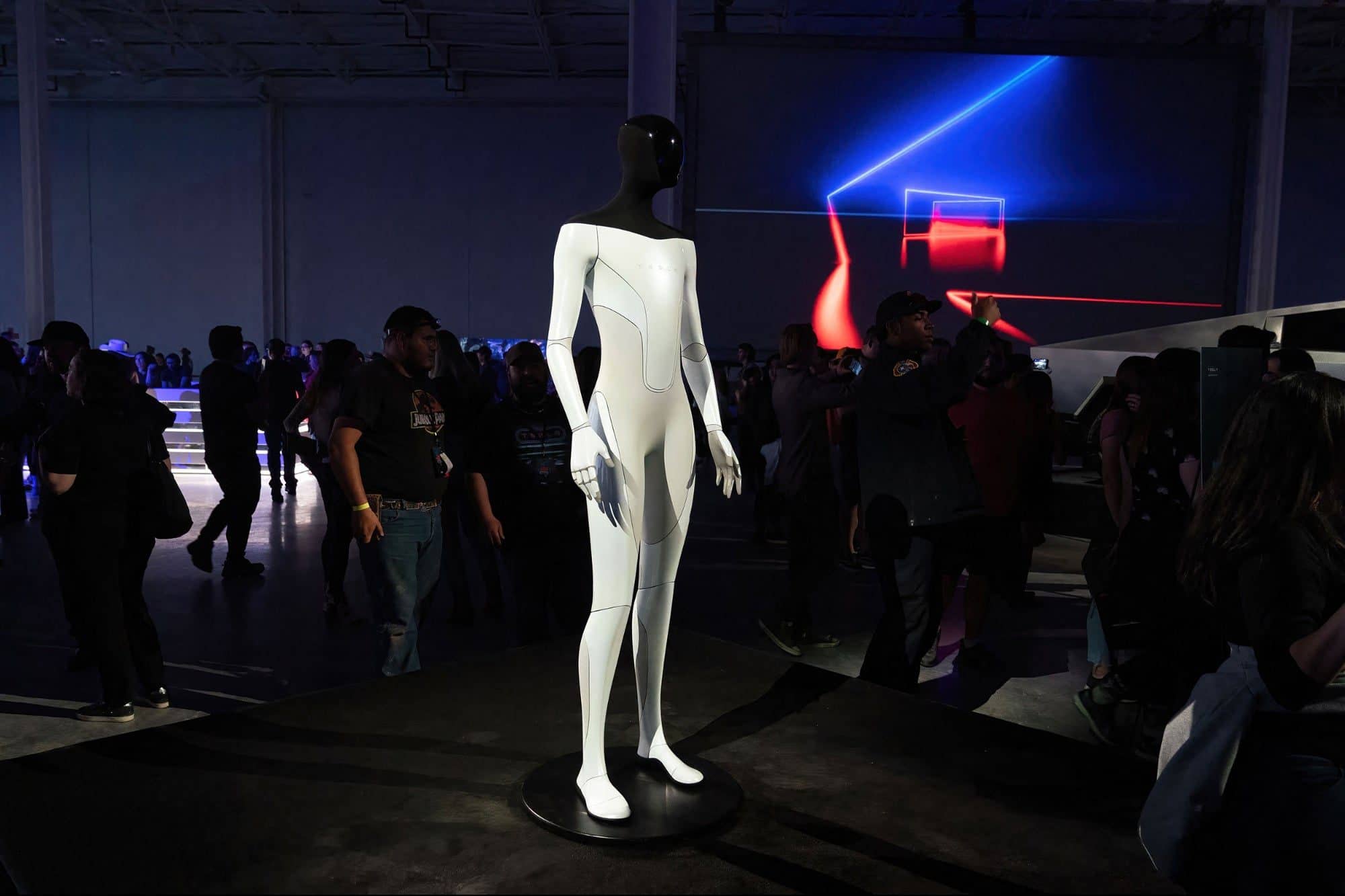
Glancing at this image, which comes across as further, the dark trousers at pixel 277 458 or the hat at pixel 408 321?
the dark trousers at pixel 277 458

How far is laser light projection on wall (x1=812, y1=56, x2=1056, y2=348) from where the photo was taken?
433 inches

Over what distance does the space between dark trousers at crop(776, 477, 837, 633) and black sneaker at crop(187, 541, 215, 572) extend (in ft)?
11.7

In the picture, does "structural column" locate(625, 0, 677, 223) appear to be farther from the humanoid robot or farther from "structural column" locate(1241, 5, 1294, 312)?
"structural column" locate(1241, 5, 1294, 312)

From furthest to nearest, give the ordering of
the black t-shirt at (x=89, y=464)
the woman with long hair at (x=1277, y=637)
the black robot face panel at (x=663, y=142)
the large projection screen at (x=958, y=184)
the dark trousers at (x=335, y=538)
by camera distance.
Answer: the large projection screen at (x=958, y=184) < the dark trousers at (x=335, y=538) < the black t-shirt at (x=89, y=464) < the black robot face panel at (x=663, y=142) < the woman with long hair at (x=1277, y=637)

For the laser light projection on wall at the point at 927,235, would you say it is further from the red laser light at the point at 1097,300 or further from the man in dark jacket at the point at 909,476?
the man in dark jacket at the point at 909,476

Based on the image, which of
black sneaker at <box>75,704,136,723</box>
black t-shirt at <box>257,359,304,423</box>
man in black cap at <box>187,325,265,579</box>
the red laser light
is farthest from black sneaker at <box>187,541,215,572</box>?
the red laser light

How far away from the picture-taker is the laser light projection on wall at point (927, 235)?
36.1 feet

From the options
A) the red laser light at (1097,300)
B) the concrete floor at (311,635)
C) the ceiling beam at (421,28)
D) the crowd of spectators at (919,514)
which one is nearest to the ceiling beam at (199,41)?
the ceiling beam at (421,28)

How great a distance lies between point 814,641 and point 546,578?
1678 mm

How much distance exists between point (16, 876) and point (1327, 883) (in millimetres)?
2465

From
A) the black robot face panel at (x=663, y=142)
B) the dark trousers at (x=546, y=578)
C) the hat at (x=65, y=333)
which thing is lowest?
the dark trousers at (x=546, y=578)

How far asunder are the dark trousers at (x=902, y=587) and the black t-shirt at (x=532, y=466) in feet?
3.67

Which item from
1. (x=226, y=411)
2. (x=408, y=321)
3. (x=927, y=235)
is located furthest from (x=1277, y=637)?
(x=927, y=235)

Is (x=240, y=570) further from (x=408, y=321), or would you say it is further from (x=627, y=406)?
(x=627, y=406)
